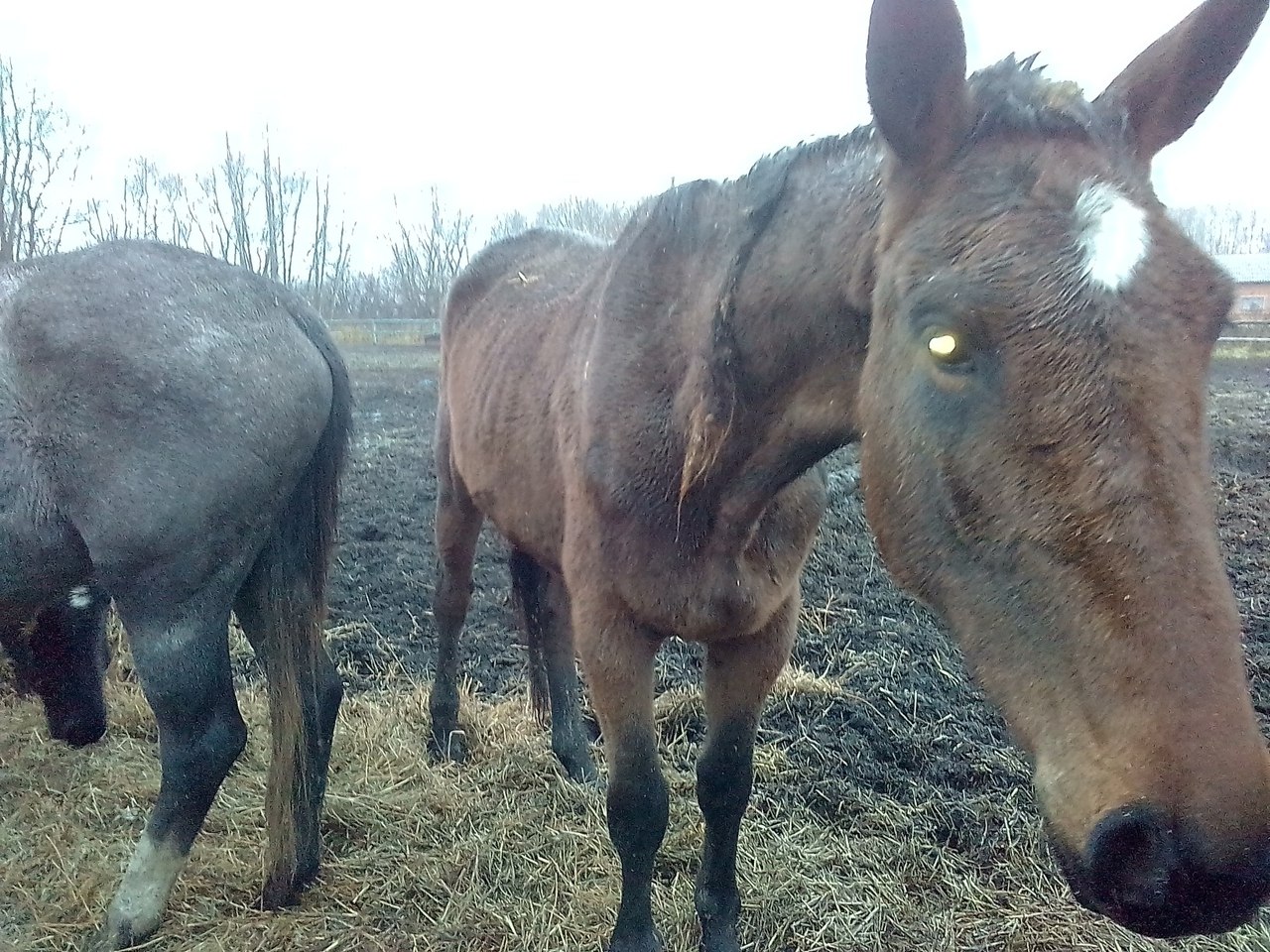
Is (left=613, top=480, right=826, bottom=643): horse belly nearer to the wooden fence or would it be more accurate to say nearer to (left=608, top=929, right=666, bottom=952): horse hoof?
(left=608, top=929, right=666, bottom=952): horse hoof

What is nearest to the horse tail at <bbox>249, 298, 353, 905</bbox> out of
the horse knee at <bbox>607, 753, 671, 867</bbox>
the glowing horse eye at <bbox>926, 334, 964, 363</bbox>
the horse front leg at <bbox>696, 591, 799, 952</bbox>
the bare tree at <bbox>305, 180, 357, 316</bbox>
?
the bare tree at <bbox>305, 180, 357, 316</bbox>

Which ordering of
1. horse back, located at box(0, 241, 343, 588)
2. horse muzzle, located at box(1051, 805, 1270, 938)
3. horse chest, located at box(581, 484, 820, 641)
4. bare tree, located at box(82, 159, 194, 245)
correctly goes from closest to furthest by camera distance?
1. horse muzzle, located at box(1051, 805, 1270, 938)
2. horse chest, located at box(581, 484, 820, 641)
3. horse back, located at box(0, 241, 343, 588)
4. bare tree, located at box(82, 159, 194, 245)

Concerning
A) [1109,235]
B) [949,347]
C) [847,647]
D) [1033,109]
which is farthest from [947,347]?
[847,647]

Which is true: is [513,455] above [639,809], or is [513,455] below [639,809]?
above

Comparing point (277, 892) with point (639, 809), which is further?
point (277, 892)

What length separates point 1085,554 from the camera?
100cm

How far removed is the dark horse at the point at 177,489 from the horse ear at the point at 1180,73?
1.97m

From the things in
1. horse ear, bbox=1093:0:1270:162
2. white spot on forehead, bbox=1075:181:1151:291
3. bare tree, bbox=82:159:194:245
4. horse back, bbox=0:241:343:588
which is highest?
horse ear, bbox=1093:0:1270:162

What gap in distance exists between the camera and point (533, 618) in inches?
135

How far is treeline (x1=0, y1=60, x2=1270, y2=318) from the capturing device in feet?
7.76

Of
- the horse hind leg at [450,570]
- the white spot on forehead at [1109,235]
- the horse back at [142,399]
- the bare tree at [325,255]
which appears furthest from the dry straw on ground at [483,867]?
the white spot on forehead at [1109,235]

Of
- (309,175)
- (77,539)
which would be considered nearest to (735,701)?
(77,539)

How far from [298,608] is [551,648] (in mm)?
1233

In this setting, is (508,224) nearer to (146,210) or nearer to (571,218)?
(571,218)
